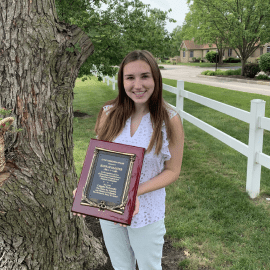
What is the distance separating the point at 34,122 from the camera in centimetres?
213

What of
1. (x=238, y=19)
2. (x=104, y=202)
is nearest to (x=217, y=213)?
(x=104, y=202)

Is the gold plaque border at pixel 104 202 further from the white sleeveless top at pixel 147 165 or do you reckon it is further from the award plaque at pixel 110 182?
the white sleeveless top at pixel 147 165

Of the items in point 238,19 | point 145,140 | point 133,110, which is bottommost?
point 145,140

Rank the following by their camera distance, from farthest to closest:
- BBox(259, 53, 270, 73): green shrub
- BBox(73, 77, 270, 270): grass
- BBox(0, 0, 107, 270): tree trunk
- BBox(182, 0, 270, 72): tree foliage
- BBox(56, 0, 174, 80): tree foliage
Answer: BBox(182, 0, 270, 72): tree foliage < BBox(259, 53, 270, 73): green shrub < BBox(56, 0, 174, 80): tree foliage < BBox(73, 77, 270, 270): grass < BBox(0, 0, 107, 270): tree trunk

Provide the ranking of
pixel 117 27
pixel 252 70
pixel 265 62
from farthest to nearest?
pixel 252 70
pixel 265 62
pixel 117 27

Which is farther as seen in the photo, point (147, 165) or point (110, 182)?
point (147, 165)

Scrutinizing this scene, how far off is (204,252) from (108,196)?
6.61 ft

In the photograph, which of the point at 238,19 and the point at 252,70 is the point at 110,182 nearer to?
the point at 252,70

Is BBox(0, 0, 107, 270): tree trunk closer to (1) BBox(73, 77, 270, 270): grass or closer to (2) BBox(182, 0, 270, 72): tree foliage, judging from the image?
(1) BBox(73, 77, 270, 270): grass

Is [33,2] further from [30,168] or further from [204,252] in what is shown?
[204,252]

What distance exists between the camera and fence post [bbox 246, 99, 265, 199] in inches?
161

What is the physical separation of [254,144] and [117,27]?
19.3 ft

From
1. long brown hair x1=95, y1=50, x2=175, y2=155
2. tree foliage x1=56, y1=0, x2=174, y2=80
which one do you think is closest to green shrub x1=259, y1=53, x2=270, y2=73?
tree foliage x1=56, y1=0, x2=174, y2=80

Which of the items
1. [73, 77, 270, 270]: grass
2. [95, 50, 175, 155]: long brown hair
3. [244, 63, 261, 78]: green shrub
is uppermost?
[244, 63, 261, 78]: green shrub
